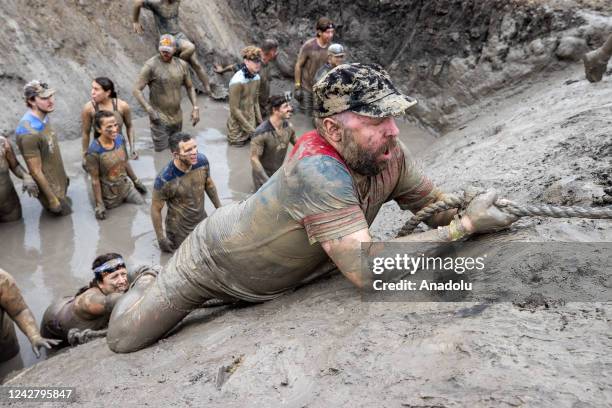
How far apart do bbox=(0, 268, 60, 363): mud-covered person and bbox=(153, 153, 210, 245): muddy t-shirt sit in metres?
1.68

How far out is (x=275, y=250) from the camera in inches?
128

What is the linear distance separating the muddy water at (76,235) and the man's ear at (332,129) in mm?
3804

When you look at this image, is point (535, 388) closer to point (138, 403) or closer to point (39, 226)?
point (138, 403)

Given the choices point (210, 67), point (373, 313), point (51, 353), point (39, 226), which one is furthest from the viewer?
point (210, 67)

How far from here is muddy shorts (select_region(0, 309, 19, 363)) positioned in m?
4.75

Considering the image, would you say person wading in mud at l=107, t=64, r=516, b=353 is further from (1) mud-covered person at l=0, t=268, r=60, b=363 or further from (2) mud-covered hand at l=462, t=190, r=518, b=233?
(1) mud-covered person at l=0, t=268, r=60, b=363

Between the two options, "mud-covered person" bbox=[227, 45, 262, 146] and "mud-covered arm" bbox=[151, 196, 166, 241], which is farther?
"mud-covered person" bbox=[227, 45, 262, 146]

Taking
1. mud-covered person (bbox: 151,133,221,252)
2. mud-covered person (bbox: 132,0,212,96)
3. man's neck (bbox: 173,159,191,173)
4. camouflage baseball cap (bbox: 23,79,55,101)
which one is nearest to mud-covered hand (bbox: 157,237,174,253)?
mud-covered person (bbox: 151,133,221,252)

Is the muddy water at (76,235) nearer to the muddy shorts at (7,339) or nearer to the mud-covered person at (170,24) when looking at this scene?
the muddy shorts at (7,339)

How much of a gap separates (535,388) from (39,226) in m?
6.28

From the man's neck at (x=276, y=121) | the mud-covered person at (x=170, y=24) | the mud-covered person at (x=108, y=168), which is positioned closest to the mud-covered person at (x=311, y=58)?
the mud-covered person at (x=170, y=24)

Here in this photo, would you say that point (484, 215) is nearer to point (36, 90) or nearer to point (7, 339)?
point (7, 339)

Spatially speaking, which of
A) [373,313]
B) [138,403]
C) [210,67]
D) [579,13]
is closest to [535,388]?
[373,313]

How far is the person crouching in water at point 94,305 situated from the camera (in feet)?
15.6
